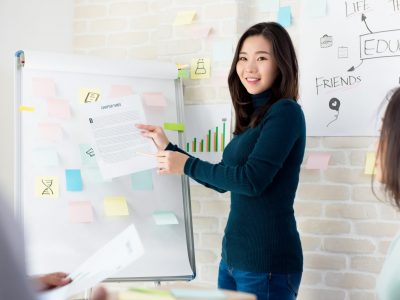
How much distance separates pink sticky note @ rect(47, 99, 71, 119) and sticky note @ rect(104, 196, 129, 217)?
380 mm

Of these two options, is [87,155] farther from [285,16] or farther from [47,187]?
[285,16]

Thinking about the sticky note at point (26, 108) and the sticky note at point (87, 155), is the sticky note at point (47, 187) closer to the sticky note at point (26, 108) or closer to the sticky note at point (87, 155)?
the sticky note at point (87, 155)

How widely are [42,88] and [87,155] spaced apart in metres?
0.32

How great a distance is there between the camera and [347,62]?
224cm

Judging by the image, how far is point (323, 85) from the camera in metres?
2.29

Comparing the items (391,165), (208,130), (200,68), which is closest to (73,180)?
(208,130)

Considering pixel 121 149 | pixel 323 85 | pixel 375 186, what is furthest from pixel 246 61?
pixel 375 186

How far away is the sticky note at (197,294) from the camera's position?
1.12 m

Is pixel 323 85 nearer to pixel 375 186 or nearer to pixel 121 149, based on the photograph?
pixel 375 186

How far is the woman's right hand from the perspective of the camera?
7.14 ft

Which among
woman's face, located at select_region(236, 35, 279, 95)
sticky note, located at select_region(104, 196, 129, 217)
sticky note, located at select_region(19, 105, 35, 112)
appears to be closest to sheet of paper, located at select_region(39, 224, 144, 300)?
woman's face, located at select_region(236, 35, 279, 95)

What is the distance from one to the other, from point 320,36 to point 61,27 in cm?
136

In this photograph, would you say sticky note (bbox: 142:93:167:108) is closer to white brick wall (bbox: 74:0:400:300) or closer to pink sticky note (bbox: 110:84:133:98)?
pink sticky note (bbox: 110:84:133:98)

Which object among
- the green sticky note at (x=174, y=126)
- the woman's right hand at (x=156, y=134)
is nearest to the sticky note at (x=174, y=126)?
the green sticky note at (x=174, y=126)
